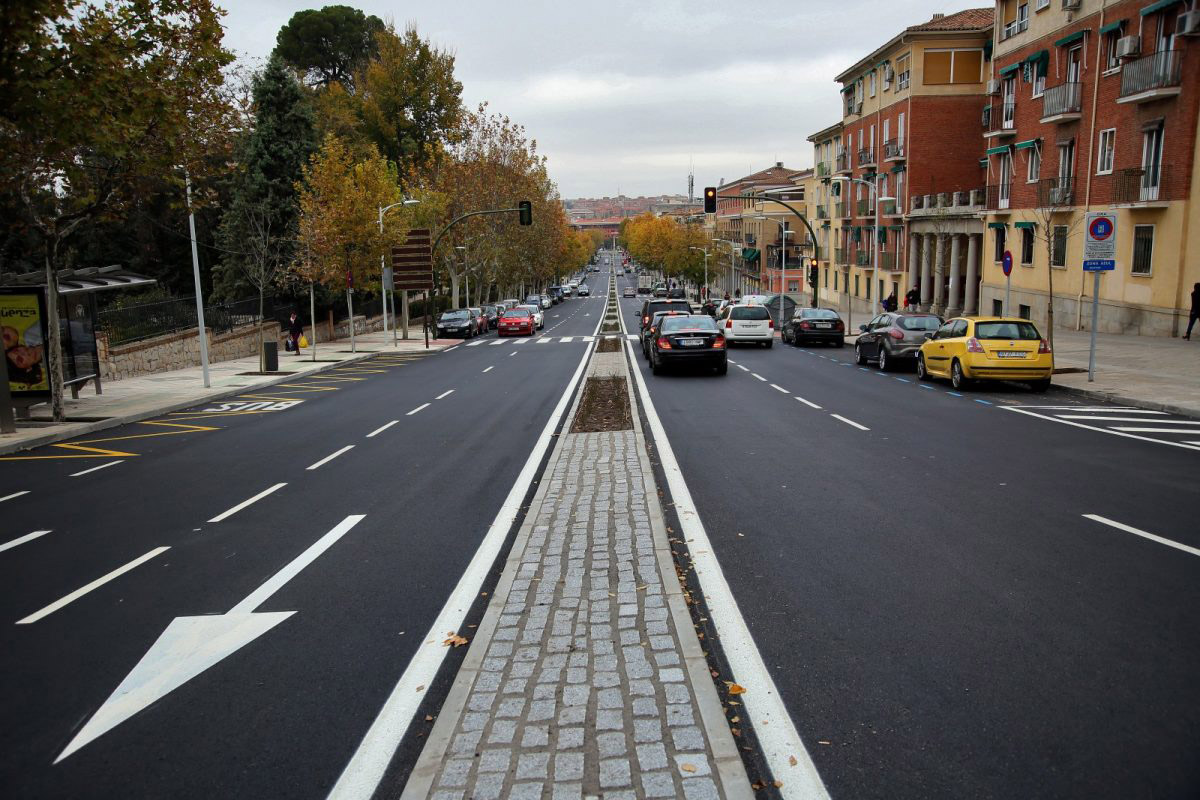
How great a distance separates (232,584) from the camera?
272 inches

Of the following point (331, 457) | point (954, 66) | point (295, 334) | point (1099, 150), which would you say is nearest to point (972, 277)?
point (954, 66)

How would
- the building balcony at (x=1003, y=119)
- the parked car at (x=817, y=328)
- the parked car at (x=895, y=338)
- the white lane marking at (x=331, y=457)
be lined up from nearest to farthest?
A: the white lane marking at (x=331, y=457), the parked car at (x=895, y=338), the parked car at (x=817, y=328), the building balcony at (x=1003, y=119)

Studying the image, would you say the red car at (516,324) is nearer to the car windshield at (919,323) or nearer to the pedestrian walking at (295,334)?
the pedestrian walking at (295,334)

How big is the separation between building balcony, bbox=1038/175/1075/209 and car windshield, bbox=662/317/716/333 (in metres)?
16.8

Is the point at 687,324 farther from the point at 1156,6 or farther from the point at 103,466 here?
the point at 1156,6

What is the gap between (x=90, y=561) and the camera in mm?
7711

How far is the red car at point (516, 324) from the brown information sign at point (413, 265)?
31.3ft

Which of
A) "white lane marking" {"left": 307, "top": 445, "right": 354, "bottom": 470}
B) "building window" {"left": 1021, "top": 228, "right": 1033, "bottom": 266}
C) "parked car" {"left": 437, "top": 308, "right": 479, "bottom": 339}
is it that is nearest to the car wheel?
"white lane marking" {"left": 307, "top": 445, "right": 354, "bottom": 470}

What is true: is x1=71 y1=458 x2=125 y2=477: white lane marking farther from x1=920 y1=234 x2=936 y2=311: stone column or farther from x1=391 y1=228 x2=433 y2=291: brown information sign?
x1=920 y1=234 x2=936 y2=311: stone column

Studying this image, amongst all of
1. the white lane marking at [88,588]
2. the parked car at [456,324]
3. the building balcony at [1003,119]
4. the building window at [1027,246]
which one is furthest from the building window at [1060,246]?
the white lane marking at [88,588]

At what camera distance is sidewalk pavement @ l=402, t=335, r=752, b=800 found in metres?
3.89

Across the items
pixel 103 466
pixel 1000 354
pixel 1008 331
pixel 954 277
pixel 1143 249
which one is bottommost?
pixel 103 466

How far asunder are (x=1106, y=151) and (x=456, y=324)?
30.3 m

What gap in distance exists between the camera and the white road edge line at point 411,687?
4.05 meters
